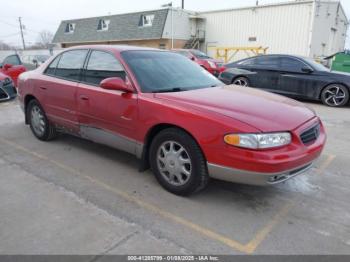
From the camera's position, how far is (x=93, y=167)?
4.19m

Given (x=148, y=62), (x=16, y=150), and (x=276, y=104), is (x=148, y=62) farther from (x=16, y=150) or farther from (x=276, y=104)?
(x=16, y=150)

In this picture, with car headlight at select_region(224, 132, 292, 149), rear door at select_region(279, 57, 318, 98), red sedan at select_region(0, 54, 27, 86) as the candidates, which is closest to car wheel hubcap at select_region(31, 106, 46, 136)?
car headlight at select_region(224, 132, 292, 149)

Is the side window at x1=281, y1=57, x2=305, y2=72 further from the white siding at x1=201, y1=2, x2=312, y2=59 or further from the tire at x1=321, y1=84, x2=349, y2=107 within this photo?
the white siding at x1=201, y1=2, x2=312, y2=59

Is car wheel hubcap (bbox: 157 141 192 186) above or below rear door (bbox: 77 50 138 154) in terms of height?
below

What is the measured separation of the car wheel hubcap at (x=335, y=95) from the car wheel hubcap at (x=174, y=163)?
7.16m

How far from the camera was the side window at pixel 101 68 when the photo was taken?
154 inches

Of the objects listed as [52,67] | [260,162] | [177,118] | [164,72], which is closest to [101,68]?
[164,72]

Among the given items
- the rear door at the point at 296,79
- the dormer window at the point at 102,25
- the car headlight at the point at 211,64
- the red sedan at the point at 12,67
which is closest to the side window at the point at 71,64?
the red sedan at the point at 12,67

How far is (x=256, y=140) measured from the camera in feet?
9.27

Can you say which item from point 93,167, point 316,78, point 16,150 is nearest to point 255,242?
point 93,167

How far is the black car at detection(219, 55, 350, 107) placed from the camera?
8.80 meters

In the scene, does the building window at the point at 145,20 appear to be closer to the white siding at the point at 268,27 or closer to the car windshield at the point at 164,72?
the white siding at the point at 268,27

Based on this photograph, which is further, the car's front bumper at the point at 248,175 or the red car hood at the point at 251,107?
the red car hood at the point at 251,107

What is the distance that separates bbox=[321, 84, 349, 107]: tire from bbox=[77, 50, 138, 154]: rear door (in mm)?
7083
